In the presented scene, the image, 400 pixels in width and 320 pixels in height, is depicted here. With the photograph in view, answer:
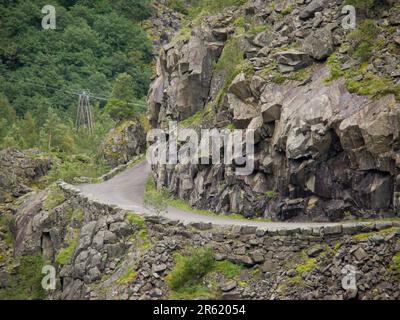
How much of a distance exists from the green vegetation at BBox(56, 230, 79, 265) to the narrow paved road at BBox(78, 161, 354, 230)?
2607 millimetres

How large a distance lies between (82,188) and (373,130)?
82.5ft

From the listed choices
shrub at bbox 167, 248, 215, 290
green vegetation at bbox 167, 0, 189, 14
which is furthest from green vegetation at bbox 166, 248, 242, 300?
green vegetation at bbox 167, 0, 189, 14

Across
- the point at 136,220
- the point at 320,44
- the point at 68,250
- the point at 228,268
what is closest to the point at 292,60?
the point at 320,44

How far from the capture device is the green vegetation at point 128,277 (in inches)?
1383

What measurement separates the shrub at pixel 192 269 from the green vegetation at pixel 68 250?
983cm

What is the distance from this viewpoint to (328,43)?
135 feet

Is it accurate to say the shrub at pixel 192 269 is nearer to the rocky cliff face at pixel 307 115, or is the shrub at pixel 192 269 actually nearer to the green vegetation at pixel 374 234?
the rocky cliff face at pixel 307 115

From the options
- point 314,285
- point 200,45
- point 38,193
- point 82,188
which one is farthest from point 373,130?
point 38,193

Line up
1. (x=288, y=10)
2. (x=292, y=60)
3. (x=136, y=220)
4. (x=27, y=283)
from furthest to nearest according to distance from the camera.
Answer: (x=288, y=10), (x=27, y=283), (x=292, y=60), (x=136, y=220)

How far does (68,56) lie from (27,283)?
75.5 meters

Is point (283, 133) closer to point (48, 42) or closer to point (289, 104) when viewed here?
point (289, 104)

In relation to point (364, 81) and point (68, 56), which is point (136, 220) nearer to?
point (364, 81)

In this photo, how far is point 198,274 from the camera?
34.4 meters

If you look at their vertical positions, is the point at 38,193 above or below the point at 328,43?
below
